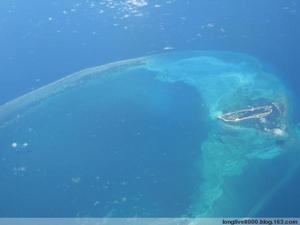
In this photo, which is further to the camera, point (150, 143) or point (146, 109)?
point (146, 109)

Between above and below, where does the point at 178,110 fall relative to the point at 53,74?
below

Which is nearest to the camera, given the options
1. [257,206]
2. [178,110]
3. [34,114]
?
[257,206]

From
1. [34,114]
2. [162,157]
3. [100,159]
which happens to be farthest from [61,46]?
[162,157]

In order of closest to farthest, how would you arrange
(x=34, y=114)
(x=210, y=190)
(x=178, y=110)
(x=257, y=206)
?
(x=257, y=206) → (x=210, y=190) → (x=178, y=110) → (x=34, y=114)

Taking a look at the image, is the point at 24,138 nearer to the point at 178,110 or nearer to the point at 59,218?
the point at 59,218
